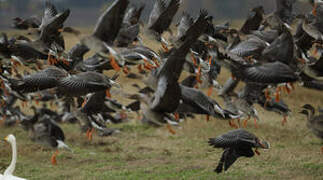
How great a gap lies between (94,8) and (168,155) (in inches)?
981

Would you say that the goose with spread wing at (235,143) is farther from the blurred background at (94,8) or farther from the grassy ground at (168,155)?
the blurred background at (94,8)

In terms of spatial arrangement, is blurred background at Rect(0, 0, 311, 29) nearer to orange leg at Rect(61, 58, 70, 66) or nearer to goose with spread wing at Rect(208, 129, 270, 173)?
orange leg at Rect(61, 58, 70, 66)

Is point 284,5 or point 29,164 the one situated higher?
point 284,5

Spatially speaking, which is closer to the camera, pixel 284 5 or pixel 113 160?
pixel 284 5

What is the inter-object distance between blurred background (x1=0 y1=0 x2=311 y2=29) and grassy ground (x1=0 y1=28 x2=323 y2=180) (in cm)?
224

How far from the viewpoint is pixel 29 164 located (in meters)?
7.99

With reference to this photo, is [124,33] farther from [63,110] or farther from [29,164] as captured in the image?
[63,110]

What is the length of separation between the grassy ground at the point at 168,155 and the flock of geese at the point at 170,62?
459 mm

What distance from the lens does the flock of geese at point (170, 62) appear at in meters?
5.16


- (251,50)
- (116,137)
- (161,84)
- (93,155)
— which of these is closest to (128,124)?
(116,137)

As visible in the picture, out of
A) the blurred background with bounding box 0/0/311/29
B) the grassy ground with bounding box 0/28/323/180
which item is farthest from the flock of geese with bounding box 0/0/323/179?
the blurred background with bounding box 0/0/311/29

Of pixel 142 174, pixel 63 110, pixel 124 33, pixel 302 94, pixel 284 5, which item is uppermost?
pixel 284 5

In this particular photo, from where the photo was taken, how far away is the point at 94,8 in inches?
1268

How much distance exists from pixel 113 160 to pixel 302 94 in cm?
687
